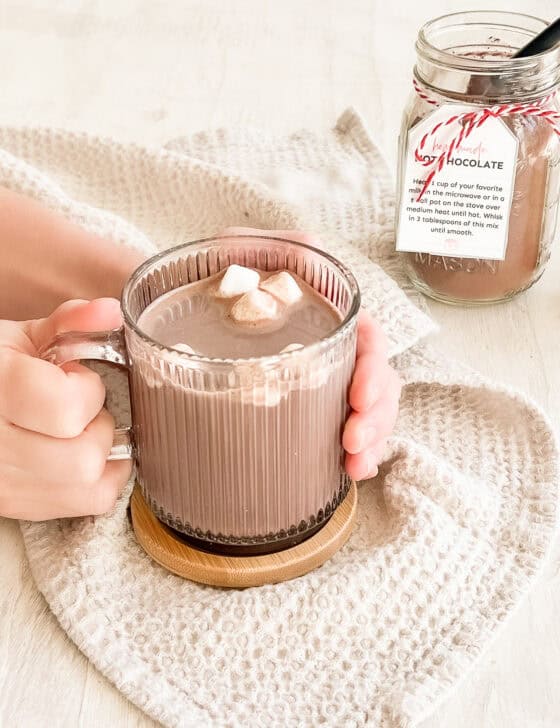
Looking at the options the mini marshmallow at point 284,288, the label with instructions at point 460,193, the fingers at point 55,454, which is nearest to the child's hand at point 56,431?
the fingers at point 55,454

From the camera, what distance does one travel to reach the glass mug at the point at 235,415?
20.7 inches

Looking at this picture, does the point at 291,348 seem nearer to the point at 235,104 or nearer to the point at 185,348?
the point at 185,348

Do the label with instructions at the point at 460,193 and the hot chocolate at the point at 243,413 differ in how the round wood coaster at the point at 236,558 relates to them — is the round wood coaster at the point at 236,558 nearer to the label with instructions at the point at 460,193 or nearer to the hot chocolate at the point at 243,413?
the hot chocolate at the point at 243,413

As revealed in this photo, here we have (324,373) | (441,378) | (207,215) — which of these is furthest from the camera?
(207,215)

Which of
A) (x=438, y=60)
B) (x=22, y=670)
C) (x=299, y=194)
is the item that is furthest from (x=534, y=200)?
(x=22, y=670)

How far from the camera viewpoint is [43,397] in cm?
56

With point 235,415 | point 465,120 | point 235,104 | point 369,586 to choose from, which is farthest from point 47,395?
point 235,104

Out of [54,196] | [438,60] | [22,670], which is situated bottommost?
[22,670]

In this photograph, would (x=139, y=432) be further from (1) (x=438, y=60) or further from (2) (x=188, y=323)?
(1) (x=438, y=60)

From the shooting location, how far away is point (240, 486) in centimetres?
56

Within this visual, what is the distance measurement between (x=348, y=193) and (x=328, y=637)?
0.52m

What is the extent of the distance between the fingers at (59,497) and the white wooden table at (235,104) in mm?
41

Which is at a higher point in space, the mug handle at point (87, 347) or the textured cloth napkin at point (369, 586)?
the mug handle at point (87, 347)

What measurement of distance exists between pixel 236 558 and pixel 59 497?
0.11 metres
